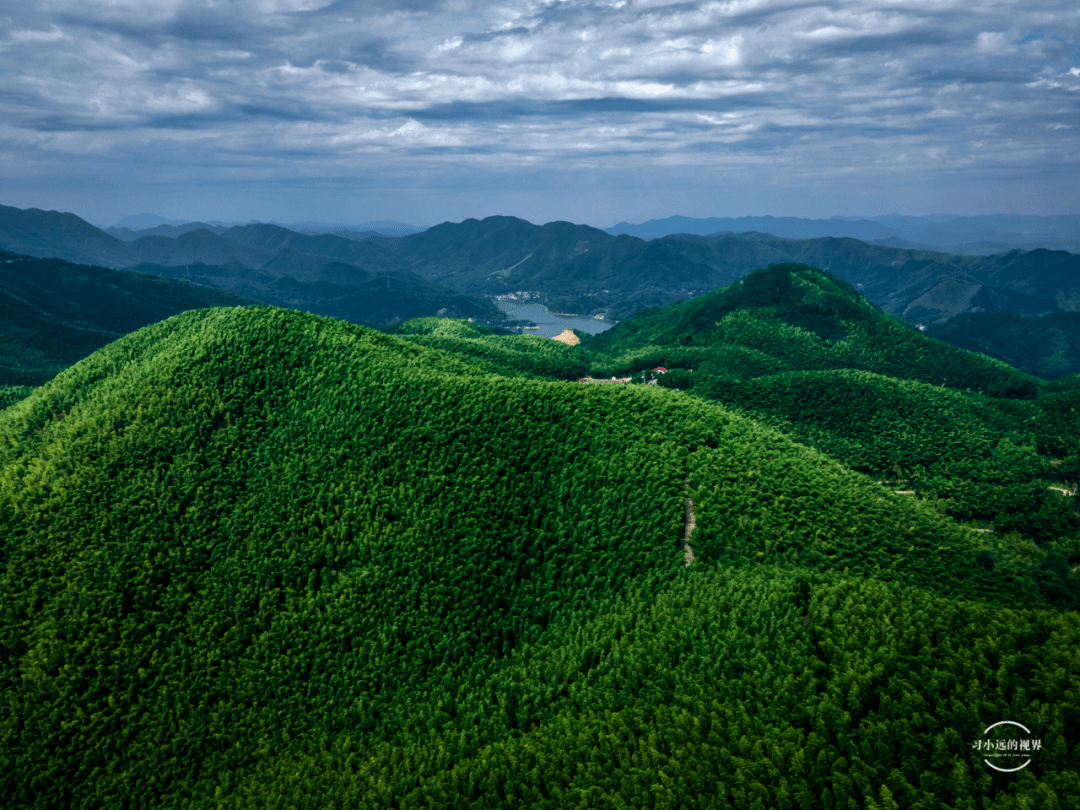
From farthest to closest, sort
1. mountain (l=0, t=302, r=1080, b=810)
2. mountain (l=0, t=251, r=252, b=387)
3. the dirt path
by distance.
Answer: mountain (l=0, t=251, r=252, b=387)
the dirt path
mountain (l=0, t=302, r=1080, b=810)

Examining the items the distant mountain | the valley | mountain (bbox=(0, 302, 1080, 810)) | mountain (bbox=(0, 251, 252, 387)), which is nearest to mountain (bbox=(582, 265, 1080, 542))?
the distant mountain

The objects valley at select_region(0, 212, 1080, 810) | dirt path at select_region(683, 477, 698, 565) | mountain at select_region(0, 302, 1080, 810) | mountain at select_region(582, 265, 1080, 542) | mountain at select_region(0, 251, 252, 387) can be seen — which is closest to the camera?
mountain at select_region(0, 302, 1080, 810)

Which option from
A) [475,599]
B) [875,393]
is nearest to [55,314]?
[475,599]

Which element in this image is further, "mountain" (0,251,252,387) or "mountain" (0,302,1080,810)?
"mountain" (0,251,252,387)

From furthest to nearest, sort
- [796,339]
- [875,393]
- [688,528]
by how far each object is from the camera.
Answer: [796,339] < [875,393] < [688,528]

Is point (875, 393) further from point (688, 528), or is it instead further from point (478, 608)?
point (478, 608)

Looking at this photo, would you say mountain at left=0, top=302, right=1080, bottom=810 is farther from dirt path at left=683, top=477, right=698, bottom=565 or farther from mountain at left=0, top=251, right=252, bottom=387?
mountain at left=0, top=251, right=252, bottom=387

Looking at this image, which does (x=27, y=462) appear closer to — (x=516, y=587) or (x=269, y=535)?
(x=269, y=535)
